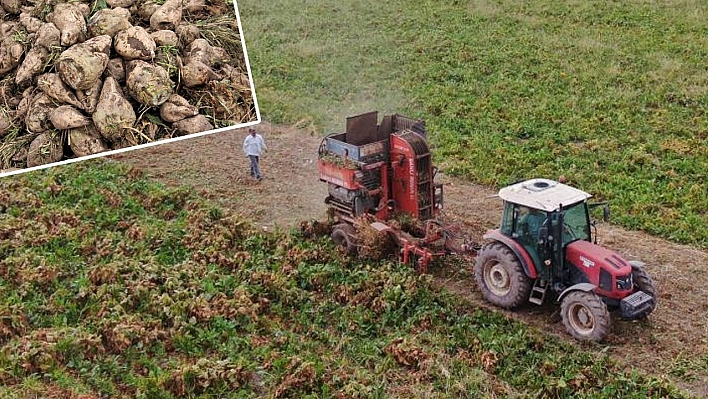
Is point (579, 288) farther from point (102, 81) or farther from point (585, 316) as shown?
point (102, 81)

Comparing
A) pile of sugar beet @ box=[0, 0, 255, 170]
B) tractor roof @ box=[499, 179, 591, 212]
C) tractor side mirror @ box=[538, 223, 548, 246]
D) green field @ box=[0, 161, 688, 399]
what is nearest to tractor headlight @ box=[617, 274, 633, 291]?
green field @ box=[0, 161, 688, 399]

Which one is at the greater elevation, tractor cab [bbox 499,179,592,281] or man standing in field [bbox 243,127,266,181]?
tractor cab [bbox 499,179,592,281]

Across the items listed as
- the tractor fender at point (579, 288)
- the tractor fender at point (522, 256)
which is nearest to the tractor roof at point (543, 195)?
the tractor fender at point (522, 256)

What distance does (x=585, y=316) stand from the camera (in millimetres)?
9398

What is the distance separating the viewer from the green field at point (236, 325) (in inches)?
336

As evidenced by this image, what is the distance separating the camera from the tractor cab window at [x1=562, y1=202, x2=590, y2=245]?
9.83 meters

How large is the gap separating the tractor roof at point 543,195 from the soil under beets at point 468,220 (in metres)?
1.47

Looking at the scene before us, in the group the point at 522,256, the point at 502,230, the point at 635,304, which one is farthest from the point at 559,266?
the point at 635,304

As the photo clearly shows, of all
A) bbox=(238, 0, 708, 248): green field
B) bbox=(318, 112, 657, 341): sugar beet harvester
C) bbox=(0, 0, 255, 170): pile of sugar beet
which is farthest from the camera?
bbox=(238, 0, 708, 248): green field

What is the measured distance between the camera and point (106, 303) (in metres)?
9.98

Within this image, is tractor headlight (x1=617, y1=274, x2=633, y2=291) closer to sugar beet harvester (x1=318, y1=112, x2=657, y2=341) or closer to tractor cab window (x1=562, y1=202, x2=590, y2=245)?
sugar beet harvester (x1=318, y1=112, x2=657, y2=341)

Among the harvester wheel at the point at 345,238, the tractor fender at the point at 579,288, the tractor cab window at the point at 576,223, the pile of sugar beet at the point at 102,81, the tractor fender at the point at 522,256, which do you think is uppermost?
the pile of sugar beet at the point at 102,81

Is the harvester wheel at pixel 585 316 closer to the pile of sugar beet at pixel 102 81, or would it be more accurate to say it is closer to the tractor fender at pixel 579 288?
the tractor fender at pixel 579 288

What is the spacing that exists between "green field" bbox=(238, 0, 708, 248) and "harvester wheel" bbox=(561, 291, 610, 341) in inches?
147
